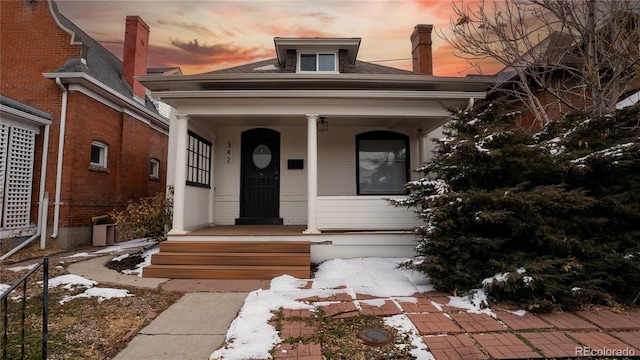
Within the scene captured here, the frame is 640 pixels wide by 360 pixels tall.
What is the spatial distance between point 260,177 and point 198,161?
1.55 metres

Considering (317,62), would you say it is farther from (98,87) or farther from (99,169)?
(99,169)

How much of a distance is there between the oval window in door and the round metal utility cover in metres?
5.64

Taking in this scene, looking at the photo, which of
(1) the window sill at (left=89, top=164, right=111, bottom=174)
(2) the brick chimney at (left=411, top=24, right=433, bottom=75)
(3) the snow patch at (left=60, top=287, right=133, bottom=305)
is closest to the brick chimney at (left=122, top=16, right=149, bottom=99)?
(1) the window sill at (left=89, top=164, right=111, bottom=174)

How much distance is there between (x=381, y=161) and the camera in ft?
26.5

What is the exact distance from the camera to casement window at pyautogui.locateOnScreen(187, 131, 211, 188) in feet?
21.9

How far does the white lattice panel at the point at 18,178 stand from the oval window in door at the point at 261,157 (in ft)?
17.3

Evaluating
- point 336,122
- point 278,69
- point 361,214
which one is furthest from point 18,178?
point 361,214

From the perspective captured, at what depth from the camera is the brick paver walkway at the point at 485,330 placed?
2.56 m

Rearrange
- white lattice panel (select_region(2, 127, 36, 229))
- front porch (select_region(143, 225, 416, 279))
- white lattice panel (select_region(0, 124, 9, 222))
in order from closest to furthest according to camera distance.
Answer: front porch (select_region(143, 225, 416, 279)) < white lattice panel (select_region(0, 124, 9, 222)) < white lattice panel (select_region(2, 127, 36, 229))

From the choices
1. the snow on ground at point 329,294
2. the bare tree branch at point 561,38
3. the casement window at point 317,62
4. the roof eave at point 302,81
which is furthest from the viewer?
the casement window at point 317,62

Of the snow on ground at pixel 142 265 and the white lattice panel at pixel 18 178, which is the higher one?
→ the white lattice panel at pixel 18 178

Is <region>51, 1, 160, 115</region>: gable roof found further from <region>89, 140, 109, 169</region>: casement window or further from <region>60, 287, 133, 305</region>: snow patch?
<region>60, 287, 133, 305</region>: snow patch

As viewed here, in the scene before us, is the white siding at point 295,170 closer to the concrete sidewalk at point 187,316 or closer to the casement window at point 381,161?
the casement window at point 381,161

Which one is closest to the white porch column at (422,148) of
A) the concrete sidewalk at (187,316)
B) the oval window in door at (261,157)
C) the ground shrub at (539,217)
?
the ground shrub at (539,217)
